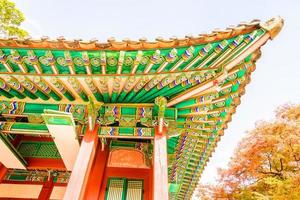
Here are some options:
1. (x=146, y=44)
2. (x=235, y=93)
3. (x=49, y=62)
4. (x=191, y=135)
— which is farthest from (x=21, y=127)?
(x=235, y=93)

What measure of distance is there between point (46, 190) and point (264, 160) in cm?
1327

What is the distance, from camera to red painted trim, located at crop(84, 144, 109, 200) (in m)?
4.74

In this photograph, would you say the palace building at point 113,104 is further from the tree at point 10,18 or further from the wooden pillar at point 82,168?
the tree at point 10,18

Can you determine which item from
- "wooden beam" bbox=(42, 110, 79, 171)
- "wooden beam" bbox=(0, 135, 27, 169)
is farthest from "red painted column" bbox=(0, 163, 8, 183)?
"wooden beam" bbox=(42, 110, 79, 171)

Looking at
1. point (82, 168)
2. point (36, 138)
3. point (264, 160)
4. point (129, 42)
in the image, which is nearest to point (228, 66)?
point (129, 42)

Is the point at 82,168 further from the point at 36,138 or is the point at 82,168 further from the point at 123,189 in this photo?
the point at 36,138

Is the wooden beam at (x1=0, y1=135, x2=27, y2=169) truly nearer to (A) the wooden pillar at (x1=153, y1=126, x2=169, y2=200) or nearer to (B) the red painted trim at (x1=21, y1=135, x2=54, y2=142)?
(B) the red painted trim at (x1=21, y1=135, x2=54, y2=142)

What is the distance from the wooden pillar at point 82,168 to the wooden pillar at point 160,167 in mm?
1222

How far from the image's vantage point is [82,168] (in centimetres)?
404

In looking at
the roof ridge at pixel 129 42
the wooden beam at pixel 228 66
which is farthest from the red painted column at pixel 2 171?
the wooden beam at pixel 228 66

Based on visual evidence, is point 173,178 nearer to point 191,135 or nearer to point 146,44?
point 191,135

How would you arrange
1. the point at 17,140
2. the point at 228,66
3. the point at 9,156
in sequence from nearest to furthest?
1. the point at 228,66
2. the point at 9,156
3. the point at 17,140

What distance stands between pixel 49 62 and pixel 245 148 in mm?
14606

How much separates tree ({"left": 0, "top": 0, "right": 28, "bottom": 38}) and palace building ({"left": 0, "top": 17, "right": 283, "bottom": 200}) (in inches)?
390
